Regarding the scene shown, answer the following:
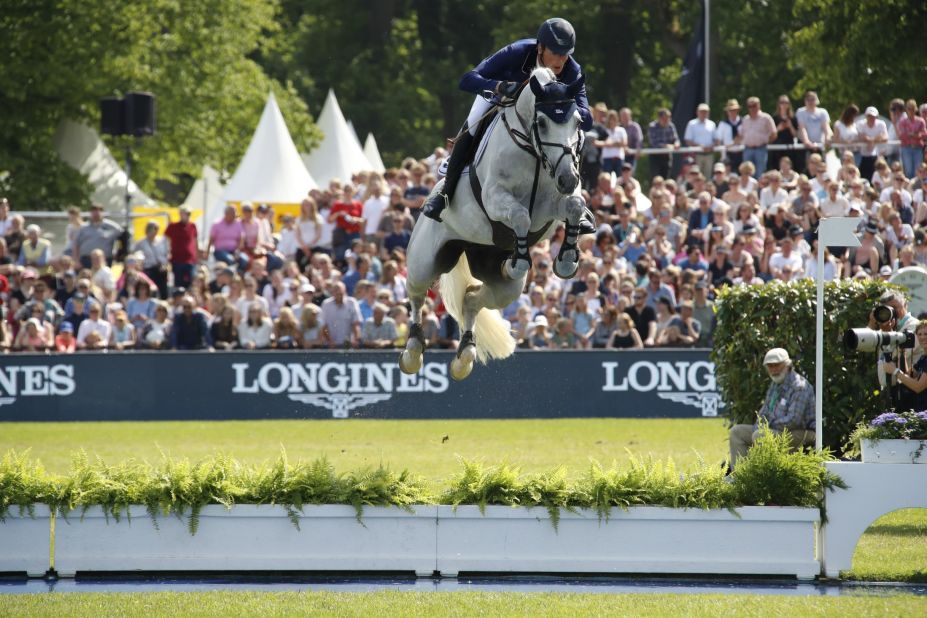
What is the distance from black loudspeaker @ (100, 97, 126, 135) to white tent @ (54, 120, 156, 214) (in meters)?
11.2

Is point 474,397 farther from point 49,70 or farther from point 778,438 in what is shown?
point 49,70

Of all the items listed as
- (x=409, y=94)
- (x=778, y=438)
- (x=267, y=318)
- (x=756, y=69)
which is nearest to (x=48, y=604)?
(x=778, y=438)

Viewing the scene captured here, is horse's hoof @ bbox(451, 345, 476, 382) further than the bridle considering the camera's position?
Yes

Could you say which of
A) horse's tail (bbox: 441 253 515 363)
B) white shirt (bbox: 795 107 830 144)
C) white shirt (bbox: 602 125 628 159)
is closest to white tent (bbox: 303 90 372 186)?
white shirt (bbox: 602 125 628 159)

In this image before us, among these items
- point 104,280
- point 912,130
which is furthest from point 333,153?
point 912,130

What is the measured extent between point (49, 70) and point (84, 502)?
2469 centimetres

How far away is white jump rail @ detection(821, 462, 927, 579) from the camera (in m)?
9.33

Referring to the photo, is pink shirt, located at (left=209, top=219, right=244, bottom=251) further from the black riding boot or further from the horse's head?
the horse's head

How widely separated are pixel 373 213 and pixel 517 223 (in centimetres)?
1125

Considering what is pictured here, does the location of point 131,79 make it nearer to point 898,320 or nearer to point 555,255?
point 555,255

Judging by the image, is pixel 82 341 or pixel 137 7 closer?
pixel 82 341

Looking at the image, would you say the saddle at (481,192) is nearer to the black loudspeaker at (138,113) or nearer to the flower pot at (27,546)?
the flower pot at (27,546)

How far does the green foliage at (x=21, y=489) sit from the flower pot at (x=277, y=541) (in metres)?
0.35

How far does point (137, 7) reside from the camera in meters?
33.8
